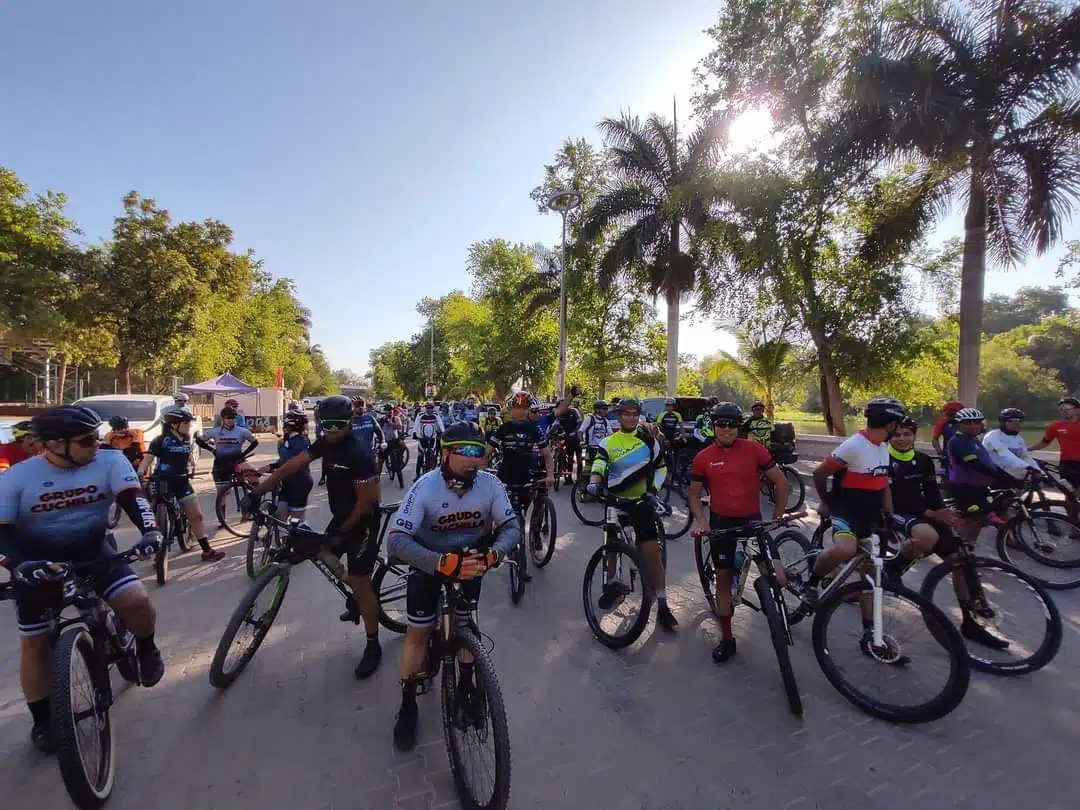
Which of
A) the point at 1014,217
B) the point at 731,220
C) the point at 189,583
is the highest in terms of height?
the point at 731,220

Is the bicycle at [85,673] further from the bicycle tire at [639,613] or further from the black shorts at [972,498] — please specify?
the black shorts at [972,498]

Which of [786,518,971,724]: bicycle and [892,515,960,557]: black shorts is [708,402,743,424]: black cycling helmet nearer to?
[786,518,971,724]: bicycle

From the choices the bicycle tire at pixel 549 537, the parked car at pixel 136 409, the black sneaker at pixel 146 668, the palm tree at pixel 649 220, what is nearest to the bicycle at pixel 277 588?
the black sneaker at pixel 146 668

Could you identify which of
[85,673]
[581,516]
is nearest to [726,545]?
[85,673]

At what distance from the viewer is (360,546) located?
4.28 meters

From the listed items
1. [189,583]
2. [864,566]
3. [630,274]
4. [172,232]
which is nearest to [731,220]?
[630,274]

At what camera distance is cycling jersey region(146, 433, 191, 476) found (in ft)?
21.5

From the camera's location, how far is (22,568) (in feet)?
9.00

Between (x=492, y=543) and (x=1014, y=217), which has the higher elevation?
(x=1014, y=217)

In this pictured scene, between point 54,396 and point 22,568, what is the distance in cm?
4561

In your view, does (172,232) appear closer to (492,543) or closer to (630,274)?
(630,274)

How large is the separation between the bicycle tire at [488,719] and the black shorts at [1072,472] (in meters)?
8.15

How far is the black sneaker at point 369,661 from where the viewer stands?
13.2ft

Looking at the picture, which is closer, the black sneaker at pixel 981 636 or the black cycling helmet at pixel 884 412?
the black cycling helmet at pixel 884 412
